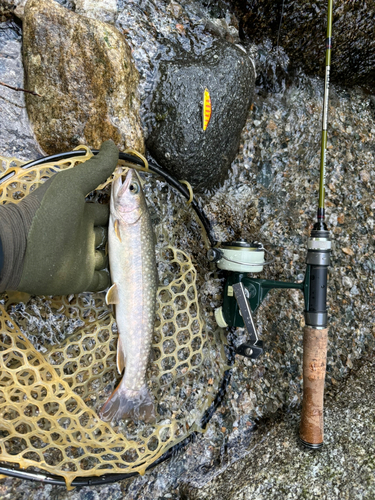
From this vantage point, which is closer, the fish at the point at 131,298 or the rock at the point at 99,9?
the fish at the point at 131,298

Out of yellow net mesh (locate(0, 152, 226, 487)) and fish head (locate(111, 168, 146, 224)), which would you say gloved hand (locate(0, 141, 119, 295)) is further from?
yellow net mesh (locate(0, 152, 226, 487))

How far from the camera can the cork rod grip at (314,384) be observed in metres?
2.28

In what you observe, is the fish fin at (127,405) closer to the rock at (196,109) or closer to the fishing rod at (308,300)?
the fishing rod at (308,300)

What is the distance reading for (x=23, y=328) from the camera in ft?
7.86

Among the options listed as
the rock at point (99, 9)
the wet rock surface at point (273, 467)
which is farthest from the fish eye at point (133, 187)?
the wet rock surface at point (273, 467)

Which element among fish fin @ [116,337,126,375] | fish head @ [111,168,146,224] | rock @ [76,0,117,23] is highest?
rock @ [76,0,117,23]

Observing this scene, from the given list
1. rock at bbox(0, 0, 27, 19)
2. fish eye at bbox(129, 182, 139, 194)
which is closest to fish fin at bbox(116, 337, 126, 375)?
fish eye at bbox(129, 182, 139, 194)

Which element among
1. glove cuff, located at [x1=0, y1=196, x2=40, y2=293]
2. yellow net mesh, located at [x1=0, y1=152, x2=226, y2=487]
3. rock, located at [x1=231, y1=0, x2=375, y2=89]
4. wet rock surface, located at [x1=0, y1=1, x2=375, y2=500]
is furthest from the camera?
rock, located at [x1=231, y1=0, x2=375, y2=89]

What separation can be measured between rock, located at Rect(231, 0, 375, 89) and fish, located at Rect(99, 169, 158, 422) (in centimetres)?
195

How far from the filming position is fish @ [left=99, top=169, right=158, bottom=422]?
227 cm

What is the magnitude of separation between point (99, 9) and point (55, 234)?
1828 millimetres

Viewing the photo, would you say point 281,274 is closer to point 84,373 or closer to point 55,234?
point 84,373

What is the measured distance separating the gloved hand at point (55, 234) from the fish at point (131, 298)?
17cm

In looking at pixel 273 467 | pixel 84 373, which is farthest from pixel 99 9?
pixel 273 467
